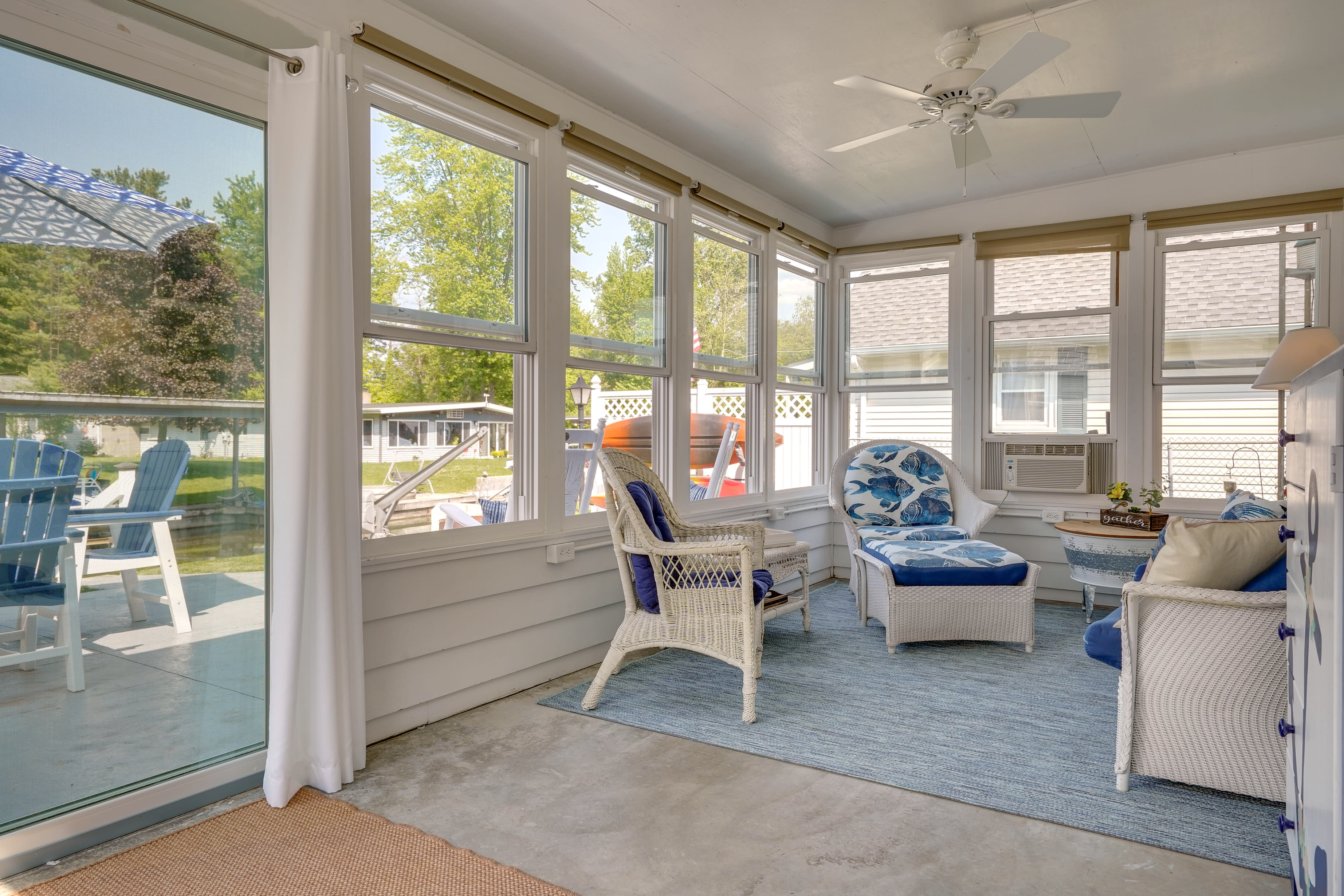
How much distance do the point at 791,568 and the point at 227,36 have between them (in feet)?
10.6

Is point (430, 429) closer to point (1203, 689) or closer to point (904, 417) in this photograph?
point (1203, 689)

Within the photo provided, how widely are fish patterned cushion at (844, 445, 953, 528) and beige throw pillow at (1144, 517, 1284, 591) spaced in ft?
8.26

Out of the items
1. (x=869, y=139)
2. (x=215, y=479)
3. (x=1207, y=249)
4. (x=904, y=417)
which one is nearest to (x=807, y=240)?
(x=904, y=417)

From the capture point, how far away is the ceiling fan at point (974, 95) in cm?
270

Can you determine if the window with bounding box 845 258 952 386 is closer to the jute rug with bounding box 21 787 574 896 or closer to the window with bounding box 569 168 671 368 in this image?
the window with bounding box 569 168 671 368

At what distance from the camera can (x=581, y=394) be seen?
375 cm

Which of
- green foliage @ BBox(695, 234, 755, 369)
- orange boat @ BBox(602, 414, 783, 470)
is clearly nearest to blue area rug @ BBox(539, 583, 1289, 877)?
orange boat @ BBox(602, 414, 783, 470)

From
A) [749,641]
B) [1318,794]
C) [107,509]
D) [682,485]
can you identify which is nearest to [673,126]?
[682,485]

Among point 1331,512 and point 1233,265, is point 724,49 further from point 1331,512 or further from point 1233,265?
point 1233,265

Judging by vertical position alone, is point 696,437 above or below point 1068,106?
below

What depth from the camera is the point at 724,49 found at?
10.5 ft

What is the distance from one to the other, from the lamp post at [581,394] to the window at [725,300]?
91 centimetres

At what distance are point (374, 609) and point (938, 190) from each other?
167 inches

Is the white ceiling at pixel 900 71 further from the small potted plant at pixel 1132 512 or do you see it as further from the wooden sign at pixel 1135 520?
the wooden sign at pixel 1135 520
